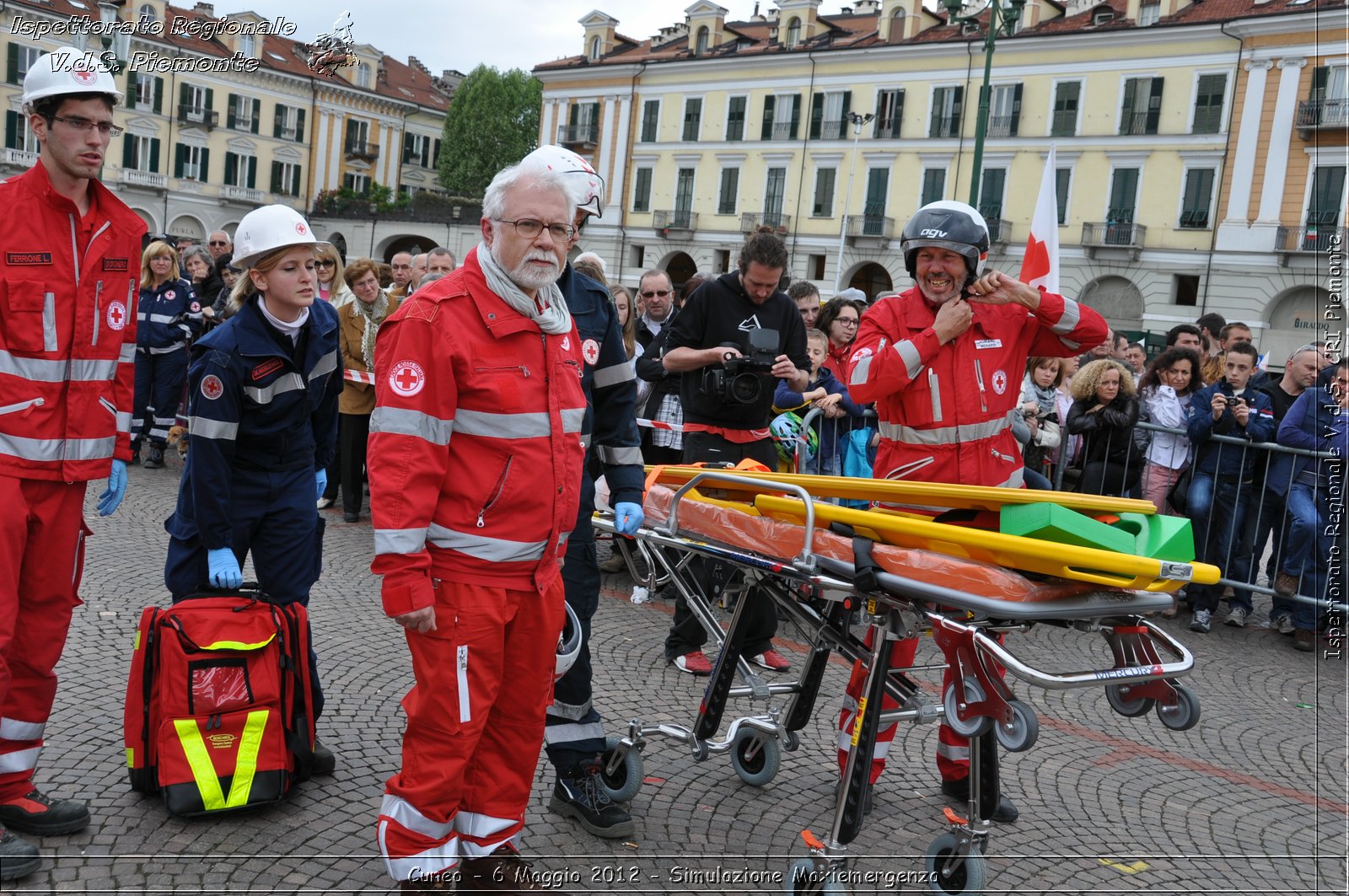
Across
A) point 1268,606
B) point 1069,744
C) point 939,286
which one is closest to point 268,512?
point 939,286

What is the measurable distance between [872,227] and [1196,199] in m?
12.6

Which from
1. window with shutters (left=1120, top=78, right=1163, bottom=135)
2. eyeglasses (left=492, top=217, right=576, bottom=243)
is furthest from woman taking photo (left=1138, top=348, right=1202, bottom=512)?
window with shutters (left=1120, top=78, right=1163, bottom=135)

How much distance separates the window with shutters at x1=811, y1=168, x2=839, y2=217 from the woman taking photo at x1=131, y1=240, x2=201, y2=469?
40850mm

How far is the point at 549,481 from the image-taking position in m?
3.31

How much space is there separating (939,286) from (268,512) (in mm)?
2638

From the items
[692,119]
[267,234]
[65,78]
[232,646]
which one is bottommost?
[232,646]

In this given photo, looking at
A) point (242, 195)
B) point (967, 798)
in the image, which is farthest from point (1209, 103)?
point (242, 195)

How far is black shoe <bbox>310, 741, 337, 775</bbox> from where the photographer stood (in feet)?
13.9

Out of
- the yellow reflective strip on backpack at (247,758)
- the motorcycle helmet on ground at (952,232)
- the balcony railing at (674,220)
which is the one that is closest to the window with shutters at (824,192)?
the balcony railing at (674,220)

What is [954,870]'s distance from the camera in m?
3.66

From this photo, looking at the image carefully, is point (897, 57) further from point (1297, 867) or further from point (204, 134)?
point (1297, 867)

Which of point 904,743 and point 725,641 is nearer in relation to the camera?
point 725,641

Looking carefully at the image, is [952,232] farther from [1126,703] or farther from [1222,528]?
[1222,528]

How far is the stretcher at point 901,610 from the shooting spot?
298 cm
